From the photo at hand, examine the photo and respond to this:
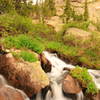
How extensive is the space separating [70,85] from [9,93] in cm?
286

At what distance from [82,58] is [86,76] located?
12.4 ft

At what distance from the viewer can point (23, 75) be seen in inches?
386

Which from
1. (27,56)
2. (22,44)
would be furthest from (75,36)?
(27,56)

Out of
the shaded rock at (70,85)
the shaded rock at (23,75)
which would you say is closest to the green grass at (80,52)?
the shaded rock at (23,75)

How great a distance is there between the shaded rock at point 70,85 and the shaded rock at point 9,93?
1.82 metres

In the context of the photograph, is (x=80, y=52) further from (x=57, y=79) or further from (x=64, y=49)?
(x=57, y=79)

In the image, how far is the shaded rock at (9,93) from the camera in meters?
8.72

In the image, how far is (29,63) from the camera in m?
10.3

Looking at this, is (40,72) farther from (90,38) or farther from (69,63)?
(90,38)

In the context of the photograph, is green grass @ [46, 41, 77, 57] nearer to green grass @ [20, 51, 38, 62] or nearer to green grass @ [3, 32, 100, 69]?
Result: green grass @ [3, 32, 100, 69]

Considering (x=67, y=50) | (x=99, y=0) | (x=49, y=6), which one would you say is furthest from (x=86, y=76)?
(x=99, y=0)

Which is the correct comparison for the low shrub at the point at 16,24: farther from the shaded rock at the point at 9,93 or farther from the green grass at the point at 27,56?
the shaded rock at the point at 9,93

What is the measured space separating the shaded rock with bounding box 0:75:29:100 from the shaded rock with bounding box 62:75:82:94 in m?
1.82

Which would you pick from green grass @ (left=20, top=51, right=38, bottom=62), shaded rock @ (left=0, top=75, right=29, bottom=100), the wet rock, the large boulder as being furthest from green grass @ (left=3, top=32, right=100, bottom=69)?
shaded rock @ (left=0, top=75, right=29, bottom=100)
